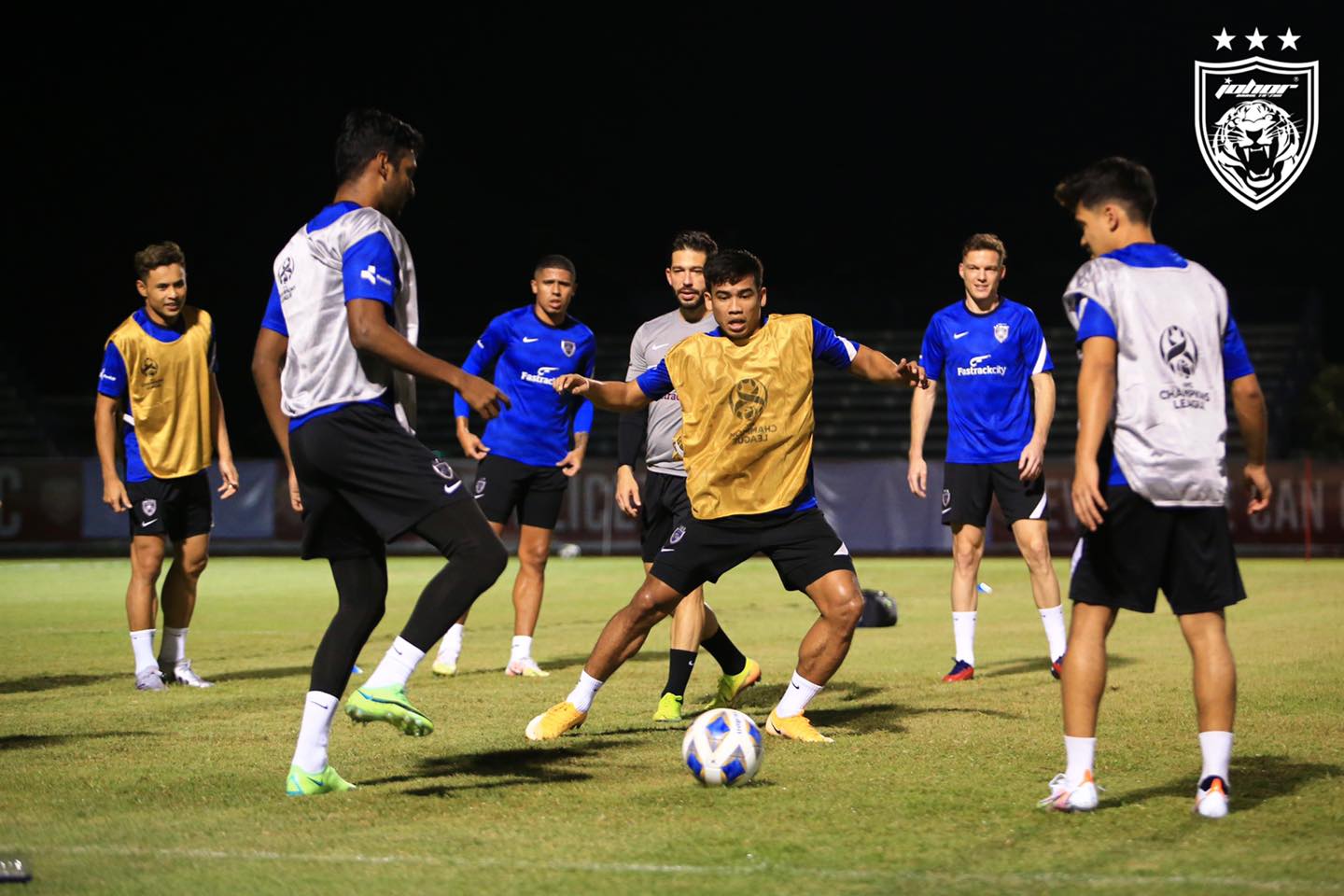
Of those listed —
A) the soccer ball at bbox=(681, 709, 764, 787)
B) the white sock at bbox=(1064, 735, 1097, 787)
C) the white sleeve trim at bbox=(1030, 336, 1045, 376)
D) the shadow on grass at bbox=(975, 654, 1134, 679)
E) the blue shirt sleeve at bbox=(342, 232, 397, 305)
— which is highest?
Answer: the blue shirt sleeve at bbox=(342, 232, 397, 305)

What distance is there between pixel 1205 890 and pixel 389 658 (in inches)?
103

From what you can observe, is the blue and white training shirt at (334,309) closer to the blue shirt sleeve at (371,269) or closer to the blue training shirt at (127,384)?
the blue shirt sleeve at (371,269)

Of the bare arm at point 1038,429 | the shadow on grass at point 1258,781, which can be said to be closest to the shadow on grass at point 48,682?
the bare arm at point 1038,429

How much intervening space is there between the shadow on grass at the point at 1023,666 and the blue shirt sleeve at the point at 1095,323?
437 centimetres

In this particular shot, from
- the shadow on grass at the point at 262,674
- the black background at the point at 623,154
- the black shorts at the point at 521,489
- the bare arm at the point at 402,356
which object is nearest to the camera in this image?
the bare arm at the point at 402,356

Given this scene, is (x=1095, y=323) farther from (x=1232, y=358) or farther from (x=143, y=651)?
(x=143, y=651)

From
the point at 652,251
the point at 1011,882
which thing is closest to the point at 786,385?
the point at 1011,882

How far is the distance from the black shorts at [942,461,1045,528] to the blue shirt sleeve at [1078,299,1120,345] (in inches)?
167

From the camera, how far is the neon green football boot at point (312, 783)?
5293 millimetres

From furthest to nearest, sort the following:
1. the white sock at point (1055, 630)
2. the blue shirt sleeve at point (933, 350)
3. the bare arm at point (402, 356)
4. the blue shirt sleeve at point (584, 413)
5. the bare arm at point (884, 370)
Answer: the blue shirt sleeve at point (584, 413), the blue shirt sleeve at point (933, 350), the white sock at point (1055, 630), the bare arm at point (884, 370), the bare arm at point (402, 356)

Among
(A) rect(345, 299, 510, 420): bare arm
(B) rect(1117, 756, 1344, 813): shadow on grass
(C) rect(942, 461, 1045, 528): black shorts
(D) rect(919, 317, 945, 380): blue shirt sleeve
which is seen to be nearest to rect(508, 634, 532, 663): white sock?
(C) rect(942, 461, 1045, 528): black shorts

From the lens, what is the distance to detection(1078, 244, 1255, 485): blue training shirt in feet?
16.1

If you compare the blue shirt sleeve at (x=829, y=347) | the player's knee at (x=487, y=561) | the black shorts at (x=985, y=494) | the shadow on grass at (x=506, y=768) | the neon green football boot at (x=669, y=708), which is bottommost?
the neon green football boot at (x=669, y=708)

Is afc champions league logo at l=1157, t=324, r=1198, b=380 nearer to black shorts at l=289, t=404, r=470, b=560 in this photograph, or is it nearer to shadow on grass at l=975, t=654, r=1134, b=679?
black shorts at l=289, t=404, r=470, b=560
